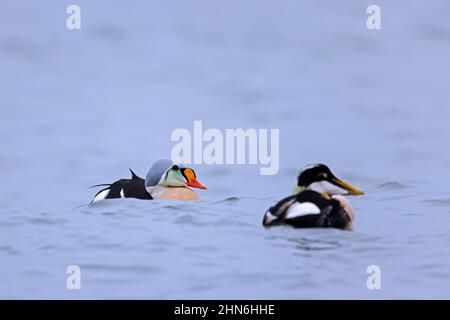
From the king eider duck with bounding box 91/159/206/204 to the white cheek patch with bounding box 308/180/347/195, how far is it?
2.91 feet

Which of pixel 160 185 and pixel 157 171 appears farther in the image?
pixel 160 185

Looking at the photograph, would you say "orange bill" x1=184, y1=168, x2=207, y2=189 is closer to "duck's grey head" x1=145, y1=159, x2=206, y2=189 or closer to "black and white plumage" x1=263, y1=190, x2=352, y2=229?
"duck's grey head" x1=145, y1=159, x2=206, y2=189

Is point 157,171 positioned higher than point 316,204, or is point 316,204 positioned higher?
point 157,171

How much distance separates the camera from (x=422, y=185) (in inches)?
236

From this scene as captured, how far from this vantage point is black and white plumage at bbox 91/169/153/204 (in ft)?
20.3

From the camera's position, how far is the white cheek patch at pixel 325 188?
565cm

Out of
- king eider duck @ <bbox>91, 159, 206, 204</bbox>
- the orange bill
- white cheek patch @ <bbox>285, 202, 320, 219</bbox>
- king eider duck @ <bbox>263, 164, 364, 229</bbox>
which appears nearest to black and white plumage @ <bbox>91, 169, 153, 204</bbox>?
king eider duck @ <bbox>91, 159, 206, 204</bbox>

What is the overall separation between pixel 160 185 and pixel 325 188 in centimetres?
131

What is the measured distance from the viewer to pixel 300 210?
17.7 ft

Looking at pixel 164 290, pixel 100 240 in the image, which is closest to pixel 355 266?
pixel 164 290

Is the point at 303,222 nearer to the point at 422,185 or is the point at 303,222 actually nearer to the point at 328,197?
the point at 328,197

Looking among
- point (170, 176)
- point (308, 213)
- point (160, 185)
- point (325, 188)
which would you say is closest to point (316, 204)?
point (308, 213)

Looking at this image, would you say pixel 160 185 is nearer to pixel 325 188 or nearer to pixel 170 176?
pixel 170 176

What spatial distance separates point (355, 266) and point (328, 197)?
2.06ft
